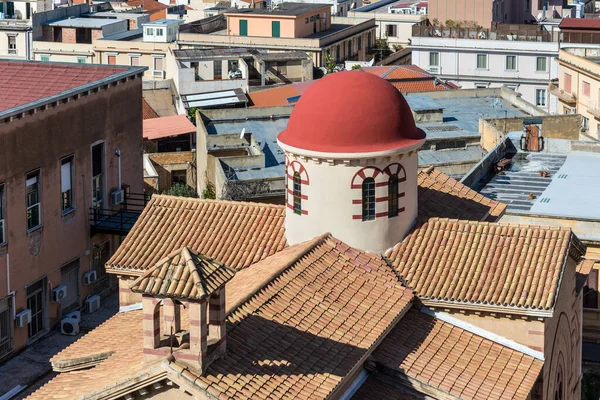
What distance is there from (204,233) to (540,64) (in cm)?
6411

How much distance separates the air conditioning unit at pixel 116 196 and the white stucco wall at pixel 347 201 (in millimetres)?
18822

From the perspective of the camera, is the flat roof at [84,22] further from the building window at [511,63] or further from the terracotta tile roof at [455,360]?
the terracotta tile roof at [455,360]

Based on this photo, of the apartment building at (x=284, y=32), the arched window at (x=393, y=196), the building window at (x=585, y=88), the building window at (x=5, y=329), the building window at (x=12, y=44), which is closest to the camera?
the arched window at (x=393, y=196)

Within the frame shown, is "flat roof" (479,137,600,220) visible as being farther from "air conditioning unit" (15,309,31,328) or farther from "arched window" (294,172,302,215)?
"air conditioning unit" (15,309,31,328)

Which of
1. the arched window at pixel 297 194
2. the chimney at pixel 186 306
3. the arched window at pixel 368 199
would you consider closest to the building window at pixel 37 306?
the arched window at pixel 297 194

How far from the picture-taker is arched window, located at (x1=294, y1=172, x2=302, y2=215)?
36375 mm

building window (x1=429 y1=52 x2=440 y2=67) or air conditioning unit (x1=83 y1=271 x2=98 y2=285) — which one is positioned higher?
building window (x1=429 y1=52 x2=440 y2=67)

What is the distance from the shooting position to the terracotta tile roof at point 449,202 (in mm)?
39312

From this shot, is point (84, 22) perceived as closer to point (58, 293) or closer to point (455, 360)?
point (58, 293)

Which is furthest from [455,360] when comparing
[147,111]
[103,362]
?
[147,111]

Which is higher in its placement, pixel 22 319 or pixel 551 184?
pixel 551 184

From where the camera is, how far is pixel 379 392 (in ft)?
102

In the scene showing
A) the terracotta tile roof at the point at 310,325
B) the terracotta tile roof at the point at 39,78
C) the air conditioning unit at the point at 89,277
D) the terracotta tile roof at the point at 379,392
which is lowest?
the air conditioning unit at the point at 89,277

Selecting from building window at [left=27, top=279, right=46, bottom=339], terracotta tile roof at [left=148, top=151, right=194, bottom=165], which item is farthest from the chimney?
terracotta tile roof at [left=148, top=151, right=194, bottom=165]
